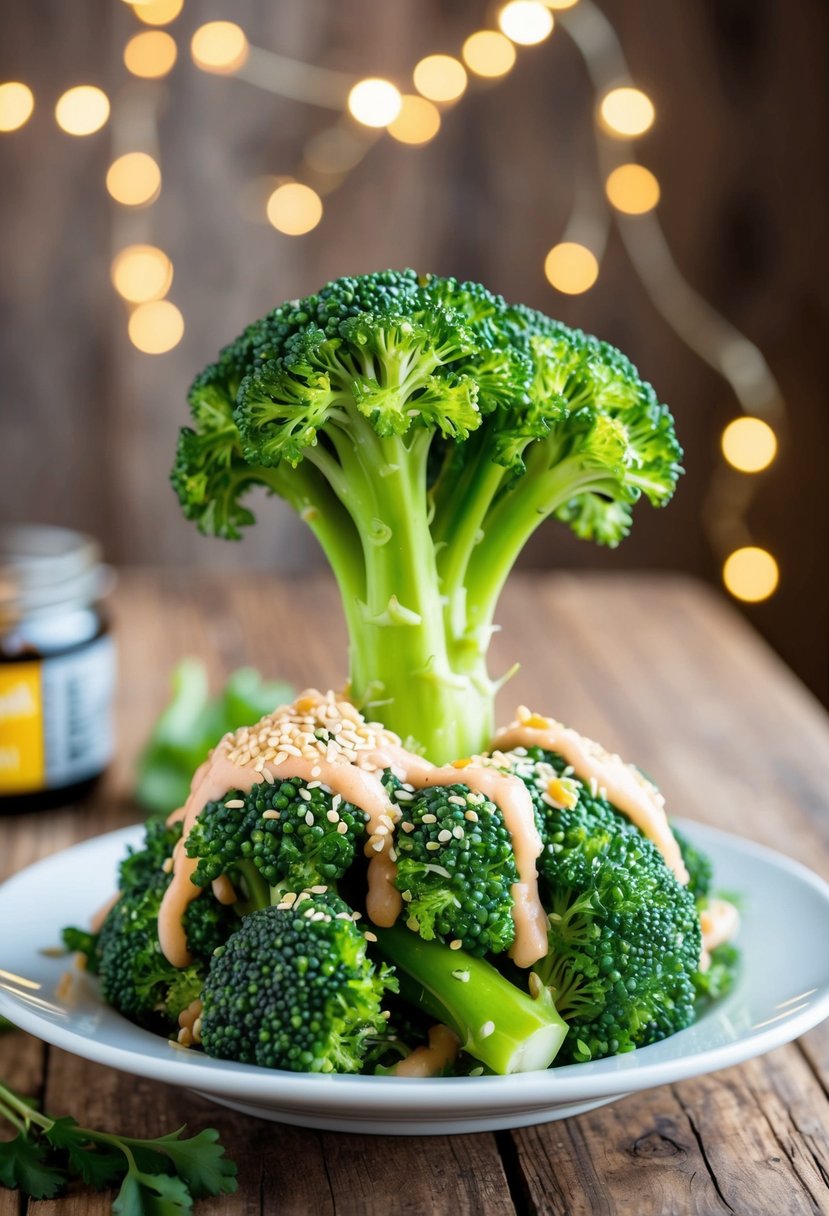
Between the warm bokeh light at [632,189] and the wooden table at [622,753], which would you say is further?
the warm bokeh light at [632,189]

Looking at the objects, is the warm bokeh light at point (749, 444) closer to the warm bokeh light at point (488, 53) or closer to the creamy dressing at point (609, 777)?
the warm bokeh light at point (488, 53)

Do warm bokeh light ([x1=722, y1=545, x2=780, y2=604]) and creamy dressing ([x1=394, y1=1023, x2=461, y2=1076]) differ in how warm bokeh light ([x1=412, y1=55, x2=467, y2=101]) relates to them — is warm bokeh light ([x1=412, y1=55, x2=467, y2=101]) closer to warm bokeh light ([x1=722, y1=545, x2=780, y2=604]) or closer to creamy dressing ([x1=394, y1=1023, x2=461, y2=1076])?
warm bokeh light ([x1=722, y1=545, x2=780, y2=604])

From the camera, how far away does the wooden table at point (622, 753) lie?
93 cm

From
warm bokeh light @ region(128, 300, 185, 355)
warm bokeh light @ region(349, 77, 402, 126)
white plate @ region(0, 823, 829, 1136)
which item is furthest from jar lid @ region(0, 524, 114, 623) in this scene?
warm bokeh light @ region(349, 77, 402, 126)

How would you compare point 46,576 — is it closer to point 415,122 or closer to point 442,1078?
point 442,1078

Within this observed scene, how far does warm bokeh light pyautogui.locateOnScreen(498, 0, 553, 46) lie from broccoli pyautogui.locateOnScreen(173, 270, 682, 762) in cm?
217

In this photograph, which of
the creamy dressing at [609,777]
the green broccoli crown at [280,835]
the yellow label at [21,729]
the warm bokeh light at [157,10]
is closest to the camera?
the green broccoli crown at [280,835]

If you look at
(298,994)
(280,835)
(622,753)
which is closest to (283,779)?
(280,835)

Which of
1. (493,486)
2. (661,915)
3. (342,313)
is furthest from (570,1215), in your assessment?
(342,313)

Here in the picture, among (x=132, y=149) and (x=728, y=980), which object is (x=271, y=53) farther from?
(x=728, y=980)

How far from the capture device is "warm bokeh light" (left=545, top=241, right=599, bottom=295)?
3.17 m

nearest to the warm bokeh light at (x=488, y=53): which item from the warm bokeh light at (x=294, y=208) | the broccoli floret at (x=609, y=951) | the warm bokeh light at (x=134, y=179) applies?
the warm bokeh light at (x=294, y=208)

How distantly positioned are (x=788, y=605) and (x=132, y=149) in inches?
70.3

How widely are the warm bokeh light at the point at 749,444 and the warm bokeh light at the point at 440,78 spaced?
971 mm
